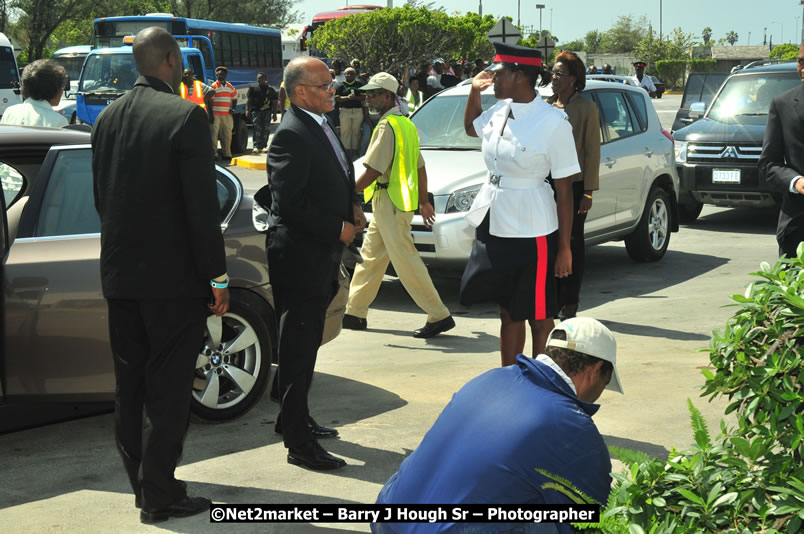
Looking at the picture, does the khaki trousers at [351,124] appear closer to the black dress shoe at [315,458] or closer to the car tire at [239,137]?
the car tire at [239,137]

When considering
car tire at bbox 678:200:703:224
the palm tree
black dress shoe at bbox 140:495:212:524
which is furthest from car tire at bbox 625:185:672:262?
the palm tree

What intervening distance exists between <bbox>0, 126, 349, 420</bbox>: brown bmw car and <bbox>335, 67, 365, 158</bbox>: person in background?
13.1 meters

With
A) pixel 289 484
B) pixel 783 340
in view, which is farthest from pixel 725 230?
pixel 783 340

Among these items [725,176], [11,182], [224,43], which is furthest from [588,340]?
[224,43]

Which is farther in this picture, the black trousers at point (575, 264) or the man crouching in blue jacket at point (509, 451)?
the black trousers at point (575, 264)

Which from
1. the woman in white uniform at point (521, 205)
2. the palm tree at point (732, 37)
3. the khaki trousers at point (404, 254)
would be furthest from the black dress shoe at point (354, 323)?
the palm tree at point (732, 37)

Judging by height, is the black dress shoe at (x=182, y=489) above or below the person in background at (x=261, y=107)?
below

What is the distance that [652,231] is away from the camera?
10734 mm

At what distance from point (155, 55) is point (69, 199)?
1.51 m

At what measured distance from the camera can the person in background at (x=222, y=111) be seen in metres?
22.7

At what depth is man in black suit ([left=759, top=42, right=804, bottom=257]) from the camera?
541 cm

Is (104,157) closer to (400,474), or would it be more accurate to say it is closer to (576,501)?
(400,474)

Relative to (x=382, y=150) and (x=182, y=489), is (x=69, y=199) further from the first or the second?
(x=382, y=150)

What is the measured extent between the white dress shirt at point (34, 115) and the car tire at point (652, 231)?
18.8 ft
